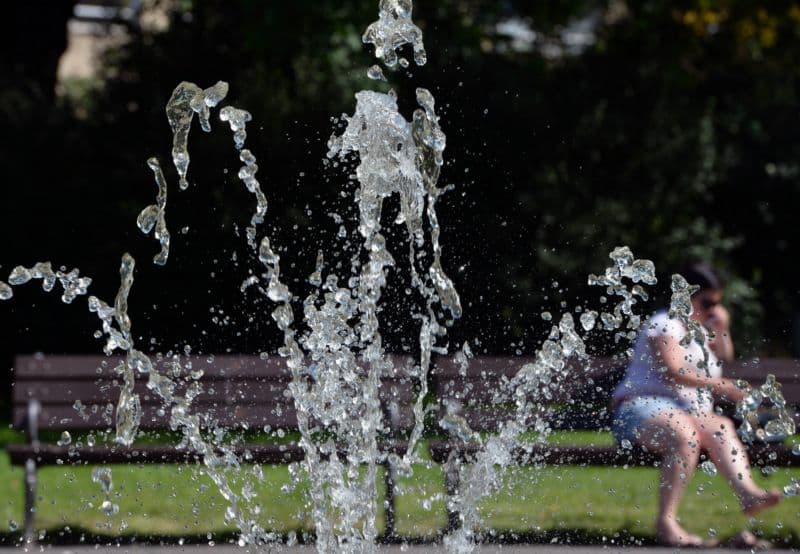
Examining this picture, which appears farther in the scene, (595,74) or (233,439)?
(595,74)

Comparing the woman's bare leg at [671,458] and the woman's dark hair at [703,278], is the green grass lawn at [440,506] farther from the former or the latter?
→ the woman's dark hair at [703,278]

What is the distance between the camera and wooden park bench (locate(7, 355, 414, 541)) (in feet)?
17.4

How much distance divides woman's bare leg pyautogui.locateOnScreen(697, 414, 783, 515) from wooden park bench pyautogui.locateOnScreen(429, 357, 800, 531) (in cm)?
9

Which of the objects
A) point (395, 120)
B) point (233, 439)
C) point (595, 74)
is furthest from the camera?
point (595, 74)

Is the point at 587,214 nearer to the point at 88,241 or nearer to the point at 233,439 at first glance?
the point at 88,241

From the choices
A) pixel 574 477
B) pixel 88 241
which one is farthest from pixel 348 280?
pixel 88 241

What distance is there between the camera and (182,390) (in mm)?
5785

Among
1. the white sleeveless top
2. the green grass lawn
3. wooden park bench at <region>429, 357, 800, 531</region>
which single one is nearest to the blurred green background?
the green grass lawn

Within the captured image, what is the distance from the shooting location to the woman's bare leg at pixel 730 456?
5227 mm

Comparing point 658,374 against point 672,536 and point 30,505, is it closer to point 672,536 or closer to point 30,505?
point 672,536

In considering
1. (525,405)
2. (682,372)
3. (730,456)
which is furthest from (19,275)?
(730,456)

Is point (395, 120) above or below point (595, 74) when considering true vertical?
below

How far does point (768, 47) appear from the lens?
44.3 ft

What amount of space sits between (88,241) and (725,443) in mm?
6486
